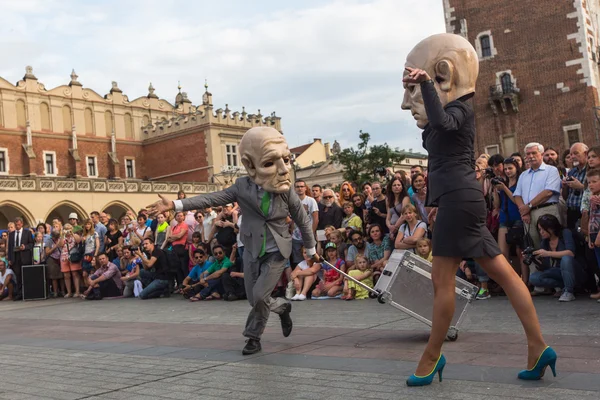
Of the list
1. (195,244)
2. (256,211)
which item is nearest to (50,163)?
(195,244)

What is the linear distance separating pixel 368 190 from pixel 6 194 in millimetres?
38595

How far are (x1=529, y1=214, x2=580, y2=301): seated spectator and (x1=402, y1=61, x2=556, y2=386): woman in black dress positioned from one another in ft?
16.1

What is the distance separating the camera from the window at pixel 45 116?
5847 cm

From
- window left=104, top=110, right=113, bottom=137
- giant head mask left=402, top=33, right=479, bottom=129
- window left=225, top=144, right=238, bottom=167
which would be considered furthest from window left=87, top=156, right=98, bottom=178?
giant head mask left=402, top=33, right=479, bottom=129

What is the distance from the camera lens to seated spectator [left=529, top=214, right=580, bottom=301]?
9.16m

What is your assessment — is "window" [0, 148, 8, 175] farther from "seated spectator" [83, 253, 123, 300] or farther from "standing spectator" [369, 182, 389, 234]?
"standing spectator" [369, 182, 389, 234]

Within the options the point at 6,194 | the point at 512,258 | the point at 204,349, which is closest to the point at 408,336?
the point at 204,349

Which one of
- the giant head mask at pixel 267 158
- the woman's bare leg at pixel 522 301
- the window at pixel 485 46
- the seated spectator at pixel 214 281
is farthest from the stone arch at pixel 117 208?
the woman's bare leg at pixel 522 301

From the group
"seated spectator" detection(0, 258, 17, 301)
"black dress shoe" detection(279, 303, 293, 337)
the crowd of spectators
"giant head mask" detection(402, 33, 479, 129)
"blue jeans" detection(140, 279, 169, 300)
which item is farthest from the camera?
"seated spectator" detection(0, 258, 17, 301)

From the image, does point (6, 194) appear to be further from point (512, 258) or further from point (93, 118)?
point (512, 258)

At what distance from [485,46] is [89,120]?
129ft

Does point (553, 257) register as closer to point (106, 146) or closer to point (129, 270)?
point (129, 270)

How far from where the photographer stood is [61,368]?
21.9 feet

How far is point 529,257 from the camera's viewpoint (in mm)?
9383
